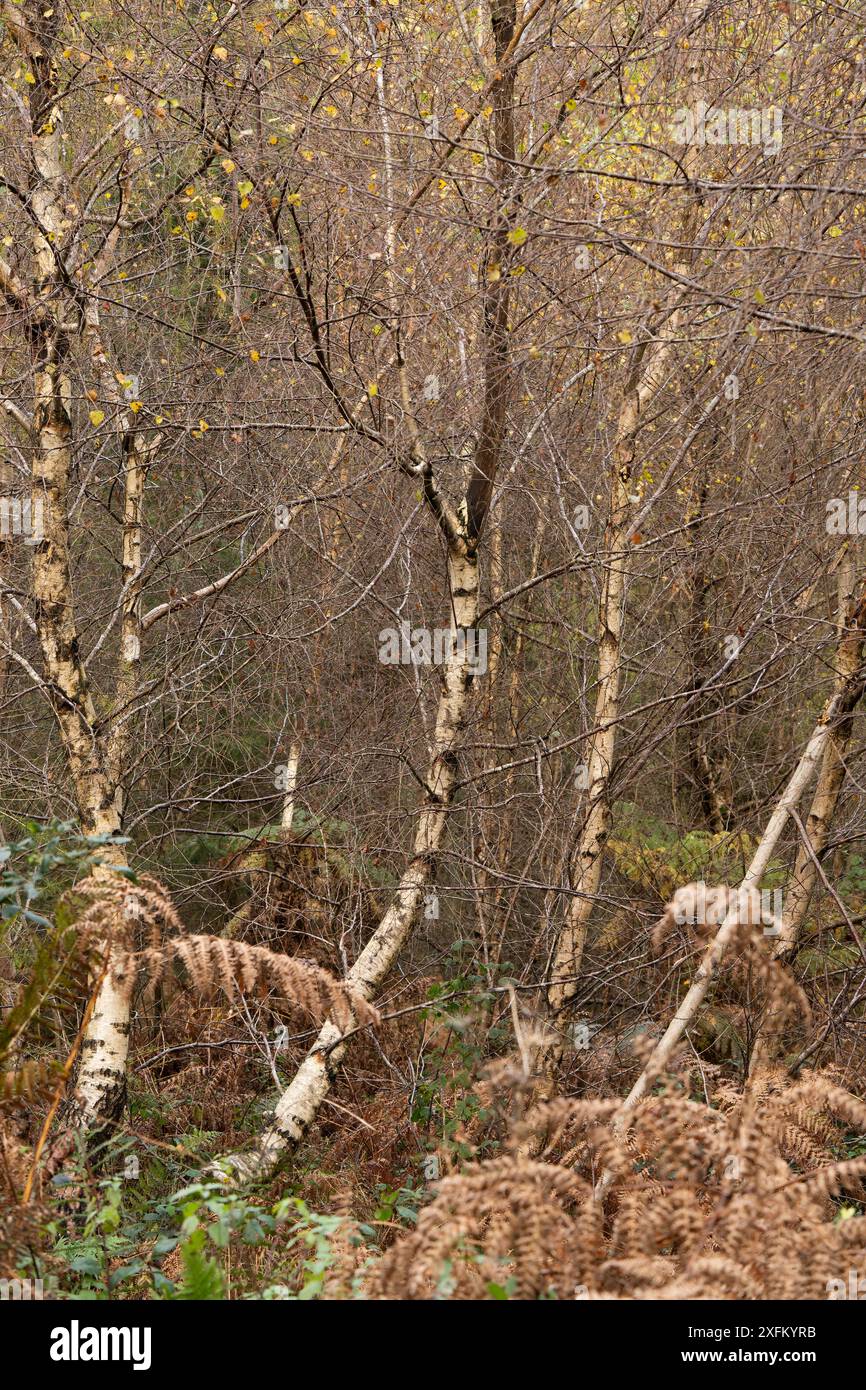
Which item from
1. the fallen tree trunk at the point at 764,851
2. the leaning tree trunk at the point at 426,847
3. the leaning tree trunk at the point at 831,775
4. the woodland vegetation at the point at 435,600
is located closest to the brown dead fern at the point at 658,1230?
the woodland vegetation at the point at 435,600

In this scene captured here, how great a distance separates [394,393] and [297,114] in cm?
212

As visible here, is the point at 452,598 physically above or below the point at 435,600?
below

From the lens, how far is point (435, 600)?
895 centimetres

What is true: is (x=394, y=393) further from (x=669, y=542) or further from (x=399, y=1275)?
(x=399, y=1275)

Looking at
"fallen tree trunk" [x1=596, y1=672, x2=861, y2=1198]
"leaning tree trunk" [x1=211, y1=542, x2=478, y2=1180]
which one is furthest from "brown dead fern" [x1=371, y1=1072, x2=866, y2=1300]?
"leaning tree trunk" [x1=211, y1=542, x2=478, y2=1180]

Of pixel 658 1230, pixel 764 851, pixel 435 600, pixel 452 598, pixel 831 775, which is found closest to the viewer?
pixel 658 1230

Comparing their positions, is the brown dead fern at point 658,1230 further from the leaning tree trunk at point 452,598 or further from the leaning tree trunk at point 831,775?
the leaning tree trunk at point 452,598

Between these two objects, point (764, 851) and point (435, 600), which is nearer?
point (764, 851)

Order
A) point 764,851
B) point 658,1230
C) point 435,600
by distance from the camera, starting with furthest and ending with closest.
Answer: point 435,600
point 764,851
point 658,1230

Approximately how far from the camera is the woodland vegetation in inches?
165

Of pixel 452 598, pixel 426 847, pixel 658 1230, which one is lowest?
pixel 658 1230

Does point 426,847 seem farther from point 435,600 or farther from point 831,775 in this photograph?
point 435,600

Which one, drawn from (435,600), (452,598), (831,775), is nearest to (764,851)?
(831,775)

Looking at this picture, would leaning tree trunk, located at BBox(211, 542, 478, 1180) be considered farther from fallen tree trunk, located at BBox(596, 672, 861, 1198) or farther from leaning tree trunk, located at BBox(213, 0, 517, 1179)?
fallen tree trunk, located at BBox(596, 672, 861, 1198)
